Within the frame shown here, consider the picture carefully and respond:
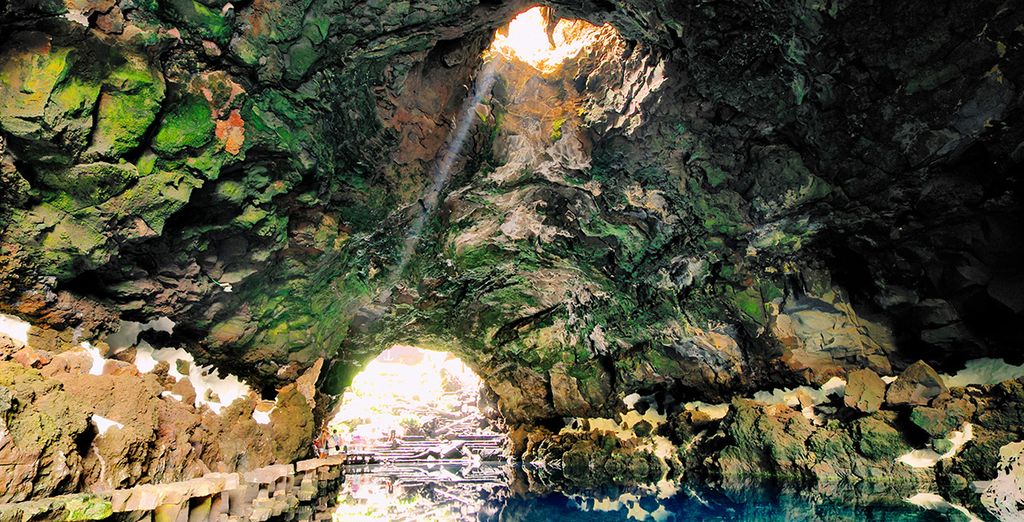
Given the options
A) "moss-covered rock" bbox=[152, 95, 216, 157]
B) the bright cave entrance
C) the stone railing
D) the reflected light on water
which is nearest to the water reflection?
the stone railing

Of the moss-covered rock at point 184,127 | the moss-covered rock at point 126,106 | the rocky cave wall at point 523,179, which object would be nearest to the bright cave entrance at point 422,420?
the rocky cave wall at point 523,179

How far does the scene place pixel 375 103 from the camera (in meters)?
8.16

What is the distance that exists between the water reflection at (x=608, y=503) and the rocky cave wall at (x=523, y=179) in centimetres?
276

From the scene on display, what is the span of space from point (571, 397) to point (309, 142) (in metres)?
12.5

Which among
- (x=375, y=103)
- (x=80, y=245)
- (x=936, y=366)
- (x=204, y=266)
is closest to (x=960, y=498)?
(x=936, y=366)

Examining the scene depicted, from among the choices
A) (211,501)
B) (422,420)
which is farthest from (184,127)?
(422,420)

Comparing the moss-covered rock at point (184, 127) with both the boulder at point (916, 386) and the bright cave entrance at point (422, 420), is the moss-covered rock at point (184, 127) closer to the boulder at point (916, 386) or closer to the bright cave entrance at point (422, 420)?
the boulder at point (916, 386)

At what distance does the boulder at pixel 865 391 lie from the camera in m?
11.1

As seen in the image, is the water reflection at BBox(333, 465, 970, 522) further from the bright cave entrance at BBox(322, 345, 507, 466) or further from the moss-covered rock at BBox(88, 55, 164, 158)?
the bright cave entrance at BBox(322, 345, 507, 466)

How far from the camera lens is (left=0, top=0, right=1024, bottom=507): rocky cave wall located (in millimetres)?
5660

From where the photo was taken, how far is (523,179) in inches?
433

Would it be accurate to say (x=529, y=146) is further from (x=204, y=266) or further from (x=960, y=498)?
(x=960, y=498)

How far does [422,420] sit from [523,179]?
666 inches

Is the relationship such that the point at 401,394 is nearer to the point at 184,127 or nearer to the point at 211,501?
the point at 211,501
